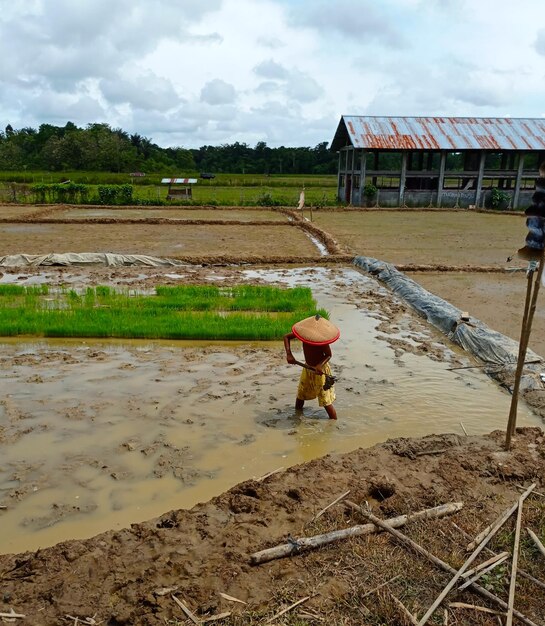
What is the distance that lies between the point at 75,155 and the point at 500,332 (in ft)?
163

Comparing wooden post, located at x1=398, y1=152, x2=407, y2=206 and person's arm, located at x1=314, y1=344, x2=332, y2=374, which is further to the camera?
wooden post, located at x1=398, y1=152, x2=407, y2=206

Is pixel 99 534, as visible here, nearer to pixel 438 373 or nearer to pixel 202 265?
pixel 438 373

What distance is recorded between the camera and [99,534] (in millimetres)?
2848

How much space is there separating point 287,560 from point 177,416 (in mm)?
2194

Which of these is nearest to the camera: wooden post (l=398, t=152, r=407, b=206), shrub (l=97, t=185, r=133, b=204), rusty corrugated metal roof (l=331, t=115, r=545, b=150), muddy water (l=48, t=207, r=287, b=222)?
muddy water (l=48, t=207, r=287, b=222)

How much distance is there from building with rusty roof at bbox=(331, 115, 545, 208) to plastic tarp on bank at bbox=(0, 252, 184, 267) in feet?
54.4

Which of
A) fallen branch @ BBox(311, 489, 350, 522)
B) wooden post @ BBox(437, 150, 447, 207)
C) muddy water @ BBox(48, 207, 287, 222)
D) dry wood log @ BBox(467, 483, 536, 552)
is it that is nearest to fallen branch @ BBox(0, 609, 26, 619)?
fallen branch @ BBox(311, 489, 350, 522)

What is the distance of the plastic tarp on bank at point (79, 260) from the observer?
36.9 feet

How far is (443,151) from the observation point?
25.5 meters

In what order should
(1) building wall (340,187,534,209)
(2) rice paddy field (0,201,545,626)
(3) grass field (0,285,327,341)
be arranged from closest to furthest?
1. (2) rice paddy field (0,201,545,626)
2. (3) grass field (0,285,327,341)
3. (1) building wall (340,187,534,209)

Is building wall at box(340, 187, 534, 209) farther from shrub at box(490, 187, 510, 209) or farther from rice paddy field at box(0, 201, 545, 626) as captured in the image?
rice paddy field at box(0, 201, 545, 626)

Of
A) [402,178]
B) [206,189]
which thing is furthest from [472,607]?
[206,189]

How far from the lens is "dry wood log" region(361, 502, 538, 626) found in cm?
212

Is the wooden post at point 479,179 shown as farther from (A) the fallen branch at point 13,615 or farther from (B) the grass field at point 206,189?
(A) the fallen branch at point 13,615
